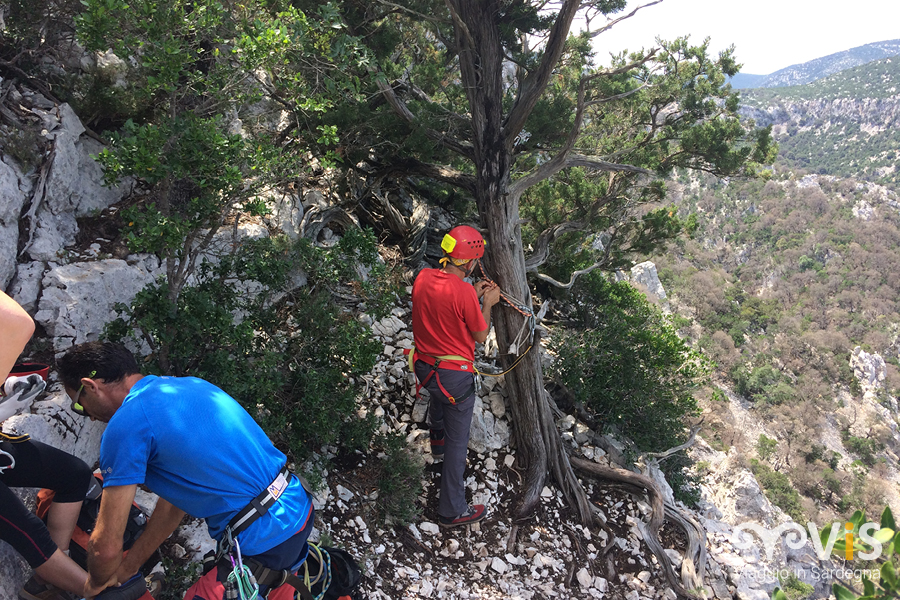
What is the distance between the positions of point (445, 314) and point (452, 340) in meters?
0.23

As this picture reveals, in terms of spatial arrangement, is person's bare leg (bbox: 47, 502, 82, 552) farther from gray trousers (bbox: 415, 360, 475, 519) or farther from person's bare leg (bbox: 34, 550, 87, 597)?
gray trousers (bbox: 415, 360, 475, 519)

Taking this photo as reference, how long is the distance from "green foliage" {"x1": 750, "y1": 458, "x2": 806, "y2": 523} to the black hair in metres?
26.2

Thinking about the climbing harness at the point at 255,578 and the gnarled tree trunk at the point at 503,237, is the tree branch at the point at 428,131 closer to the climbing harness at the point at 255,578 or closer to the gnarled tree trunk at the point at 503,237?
the gnarled tree trunk at the point at 503,237

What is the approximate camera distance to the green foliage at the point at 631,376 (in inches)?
241

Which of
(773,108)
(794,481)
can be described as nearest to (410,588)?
(794,481)

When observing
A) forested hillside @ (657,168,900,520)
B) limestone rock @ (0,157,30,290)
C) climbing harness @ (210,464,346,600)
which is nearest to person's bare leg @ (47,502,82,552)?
climbing harness @ (210,464,346,600)

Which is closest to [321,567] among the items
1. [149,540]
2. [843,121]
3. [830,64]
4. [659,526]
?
[149,540]

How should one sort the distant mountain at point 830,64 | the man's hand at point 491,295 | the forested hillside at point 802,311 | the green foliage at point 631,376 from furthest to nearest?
the distant mountain at point 830,64, the forested hillside at point 802,311, the green foliage at point 631,376, the man's hand at point 491,295

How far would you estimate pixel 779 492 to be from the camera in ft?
78.6

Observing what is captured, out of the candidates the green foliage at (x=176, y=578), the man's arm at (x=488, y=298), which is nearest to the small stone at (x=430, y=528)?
the man's arm at (x=488, y=298)

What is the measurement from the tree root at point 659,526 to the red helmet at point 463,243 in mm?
2790

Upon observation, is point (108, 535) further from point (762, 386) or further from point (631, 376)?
point (762, 386)

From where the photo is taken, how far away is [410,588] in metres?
3.63

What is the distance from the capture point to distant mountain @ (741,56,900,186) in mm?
84812
